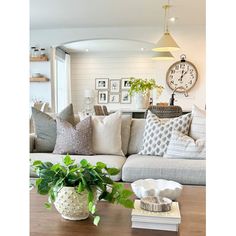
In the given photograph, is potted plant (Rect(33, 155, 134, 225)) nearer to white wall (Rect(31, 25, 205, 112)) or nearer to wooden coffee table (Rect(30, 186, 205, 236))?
wooden coffee table (Rect(30, 186, 205, 236))

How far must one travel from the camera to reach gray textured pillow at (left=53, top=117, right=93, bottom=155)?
10.8 feet

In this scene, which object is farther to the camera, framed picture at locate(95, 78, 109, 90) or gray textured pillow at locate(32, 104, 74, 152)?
framed picture at locate(95, 78, 109, 90)

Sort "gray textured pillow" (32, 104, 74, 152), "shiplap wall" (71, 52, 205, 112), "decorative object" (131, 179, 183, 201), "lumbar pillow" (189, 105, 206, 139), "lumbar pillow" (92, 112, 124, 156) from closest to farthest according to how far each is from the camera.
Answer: "decorative object" (131, 179, 183, 201) < "lumbar pillow" (189, 105, 206, 139) < "lumbar pillow" (92, 112, 124, 156) < "gray textured pillow" (32, 104, 74, 152) < "shiplap wall" (71, 52, 205, 112)

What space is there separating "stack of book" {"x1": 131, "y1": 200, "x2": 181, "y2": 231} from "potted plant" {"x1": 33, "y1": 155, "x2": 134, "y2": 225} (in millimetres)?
67

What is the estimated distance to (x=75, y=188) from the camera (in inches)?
58.5

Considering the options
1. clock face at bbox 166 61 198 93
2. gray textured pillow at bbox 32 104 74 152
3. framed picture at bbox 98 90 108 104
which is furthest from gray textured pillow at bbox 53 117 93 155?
framed picture at bbox 98 90 108 104

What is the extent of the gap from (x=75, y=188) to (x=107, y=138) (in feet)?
6.29
